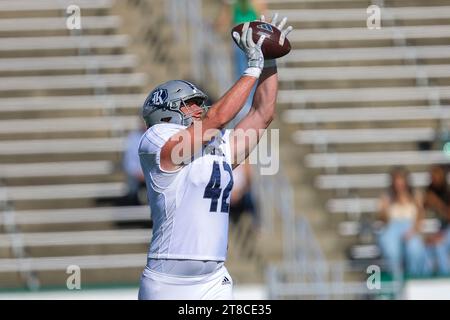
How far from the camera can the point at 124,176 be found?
552 inches

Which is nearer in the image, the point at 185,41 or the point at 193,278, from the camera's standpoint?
the point at 193,278

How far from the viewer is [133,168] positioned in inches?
519

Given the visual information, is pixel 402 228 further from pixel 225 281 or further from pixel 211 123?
pixel 211 123

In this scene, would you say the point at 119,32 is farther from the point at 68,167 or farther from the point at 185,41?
the point at 68,167

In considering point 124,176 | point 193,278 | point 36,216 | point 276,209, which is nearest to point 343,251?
point 276,209

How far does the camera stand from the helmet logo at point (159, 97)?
6.67m

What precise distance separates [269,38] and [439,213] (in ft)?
→ 23.2

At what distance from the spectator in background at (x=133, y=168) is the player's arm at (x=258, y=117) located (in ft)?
19.3

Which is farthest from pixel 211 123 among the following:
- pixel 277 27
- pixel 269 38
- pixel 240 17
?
pixel 240 17

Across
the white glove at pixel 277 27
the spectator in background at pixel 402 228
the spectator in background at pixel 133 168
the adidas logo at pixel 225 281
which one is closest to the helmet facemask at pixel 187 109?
the white glove at pixel 277 27

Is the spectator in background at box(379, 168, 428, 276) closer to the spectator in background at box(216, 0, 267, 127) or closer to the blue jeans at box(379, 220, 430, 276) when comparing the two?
the blue jeans at box(379, 220, 430, 276)

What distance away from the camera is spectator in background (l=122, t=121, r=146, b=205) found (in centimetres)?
1313

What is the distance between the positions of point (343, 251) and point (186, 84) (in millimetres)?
7172

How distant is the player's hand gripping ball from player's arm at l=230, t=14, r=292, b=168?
8cm
